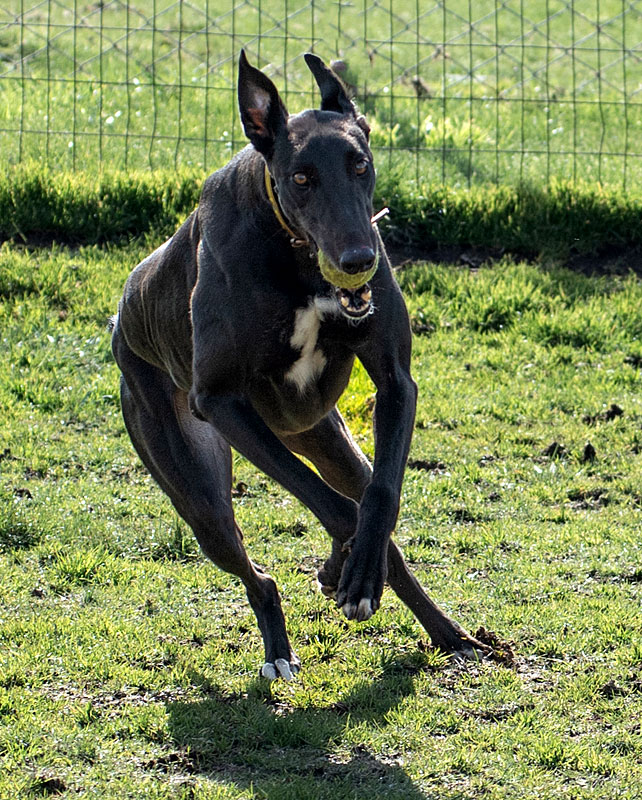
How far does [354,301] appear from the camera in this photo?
3840mm

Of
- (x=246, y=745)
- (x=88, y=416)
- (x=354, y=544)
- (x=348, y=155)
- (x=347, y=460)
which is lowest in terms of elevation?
(x=88, y=416)

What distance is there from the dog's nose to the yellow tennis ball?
30 mm

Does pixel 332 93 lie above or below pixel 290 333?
above

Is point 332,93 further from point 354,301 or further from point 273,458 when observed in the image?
point 273,458

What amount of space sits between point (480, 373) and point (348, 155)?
3.87m

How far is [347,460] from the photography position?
193 inches

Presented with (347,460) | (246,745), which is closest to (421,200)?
(347,460)

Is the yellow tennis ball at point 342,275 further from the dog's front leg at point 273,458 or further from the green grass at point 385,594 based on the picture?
the green grass at point 385,594

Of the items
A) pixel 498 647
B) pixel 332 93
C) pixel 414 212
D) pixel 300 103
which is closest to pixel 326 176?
pixel 332 93

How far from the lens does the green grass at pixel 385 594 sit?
3.80m

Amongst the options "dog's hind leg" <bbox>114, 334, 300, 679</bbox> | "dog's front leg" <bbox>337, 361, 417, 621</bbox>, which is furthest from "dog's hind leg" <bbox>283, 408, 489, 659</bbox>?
"dog's front leg" <bbox>337, 361, 417, 621</bbox>

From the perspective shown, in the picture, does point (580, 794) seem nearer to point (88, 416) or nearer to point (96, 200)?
point (88, 416)

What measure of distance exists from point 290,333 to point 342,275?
0.43 metres

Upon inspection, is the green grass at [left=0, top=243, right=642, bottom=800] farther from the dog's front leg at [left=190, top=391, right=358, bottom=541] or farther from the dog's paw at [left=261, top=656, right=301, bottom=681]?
the dog's front leg at [left=190, top=391, right=358, bottom=541]
